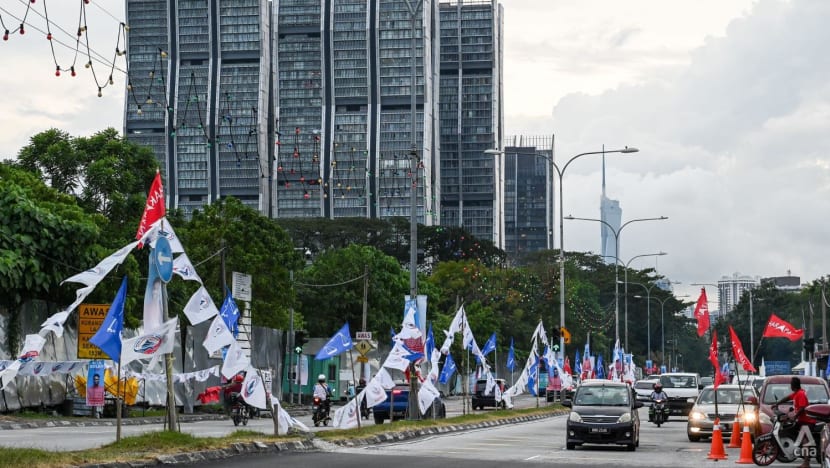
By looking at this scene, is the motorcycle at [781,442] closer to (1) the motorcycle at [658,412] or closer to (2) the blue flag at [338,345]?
(2) the blue flag at [338,345]

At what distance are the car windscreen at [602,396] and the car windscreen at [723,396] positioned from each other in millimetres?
4013

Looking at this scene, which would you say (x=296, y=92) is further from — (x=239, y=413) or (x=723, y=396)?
(x=723, y=396)

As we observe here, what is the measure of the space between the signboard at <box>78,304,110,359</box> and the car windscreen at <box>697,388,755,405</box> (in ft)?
56.5

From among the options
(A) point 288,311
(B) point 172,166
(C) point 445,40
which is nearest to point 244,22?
(B) point 172,166

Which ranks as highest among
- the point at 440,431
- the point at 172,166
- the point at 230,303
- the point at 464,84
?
the point at 464,84

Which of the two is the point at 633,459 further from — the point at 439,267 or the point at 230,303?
the point at 439,267

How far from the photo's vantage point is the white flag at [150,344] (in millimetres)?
20047

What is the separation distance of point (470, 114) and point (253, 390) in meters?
170

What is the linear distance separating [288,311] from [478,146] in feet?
417

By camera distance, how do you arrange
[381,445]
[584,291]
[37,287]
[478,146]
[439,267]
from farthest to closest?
[478,146], [584,291], [439,267], [37,287], [381,445]

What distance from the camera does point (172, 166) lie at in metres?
166

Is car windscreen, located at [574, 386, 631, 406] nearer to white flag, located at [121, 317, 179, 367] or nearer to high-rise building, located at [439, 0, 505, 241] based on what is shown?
white flag, located at [121, 317, 179, 367]

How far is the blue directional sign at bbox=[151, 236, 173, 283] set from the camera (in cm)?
2012

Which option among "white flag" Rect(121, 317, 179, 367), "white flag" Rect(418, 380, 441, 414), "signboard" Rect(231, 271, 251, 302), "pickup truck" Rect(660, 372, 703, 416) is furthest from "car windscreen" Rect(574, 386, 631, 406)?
"signboard" Rect(231, 271, 251, 302)
